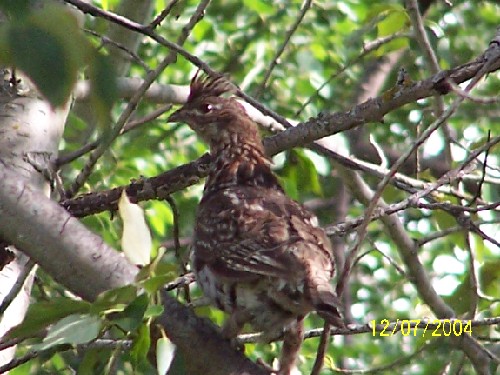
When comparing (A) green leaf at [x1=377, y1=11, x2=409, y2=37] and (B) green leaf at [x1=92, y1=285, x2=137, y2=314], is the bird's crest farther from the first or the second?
(B) green leaf at [x1=92, y1=285, x2=137, y2=314]

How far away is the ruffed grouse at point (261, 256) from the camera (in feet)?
11.2

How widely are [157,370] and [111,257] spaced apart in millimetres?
331

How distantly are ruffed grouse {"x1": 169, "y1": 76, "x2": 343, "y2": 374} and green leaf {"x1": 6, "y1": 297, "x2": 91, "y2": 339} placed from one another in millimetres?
971

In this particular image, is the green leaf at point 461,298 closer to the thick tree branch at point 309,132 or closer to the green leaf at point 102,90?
the thick tree branch at point 309,132

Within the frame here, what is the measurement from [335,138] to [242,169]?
0.47 meters

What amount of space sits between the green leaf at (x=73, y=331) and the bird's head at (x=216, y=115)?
2.69m

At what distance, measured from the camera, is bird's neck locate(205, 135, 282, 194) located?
14.6 ft

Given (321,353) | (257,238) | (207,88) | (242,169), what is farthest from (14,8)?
(207,88)

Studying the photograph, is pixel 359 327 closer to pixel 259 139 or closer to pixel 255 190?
pixel 255 190

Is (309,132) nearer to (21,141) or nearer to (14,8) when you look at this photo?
(21,141)

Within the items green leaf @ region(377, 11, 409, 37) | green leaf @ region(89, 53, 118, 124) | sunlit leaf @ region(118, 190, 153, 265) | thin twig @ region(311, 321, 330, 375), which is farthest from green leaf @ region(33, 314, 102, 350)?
green leaf @ region(377, 11, 409, 37)

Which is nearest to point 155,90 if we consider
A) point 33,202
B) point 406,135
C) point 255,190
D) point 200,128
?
point 200,128

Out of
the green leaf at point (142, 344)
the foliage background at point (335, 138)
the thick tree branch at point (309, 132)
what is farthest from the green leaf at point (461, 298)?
the green leaf at point (142, 344)

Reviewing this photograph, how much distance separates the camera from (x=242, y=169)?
14.8 ft
